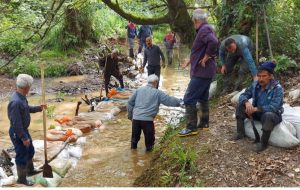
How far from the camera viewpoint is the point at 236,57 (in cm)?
775

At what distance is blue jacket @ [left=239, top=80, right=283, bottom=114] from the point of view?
510 cm

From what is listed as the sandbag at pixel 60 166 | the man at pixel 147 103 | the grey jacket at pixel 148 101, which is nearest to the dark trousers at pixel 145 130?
the man at pixel 147 103

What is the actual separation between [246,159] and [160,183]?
114cm

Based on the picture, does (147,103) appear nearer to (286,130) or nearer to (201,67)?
(201,67)

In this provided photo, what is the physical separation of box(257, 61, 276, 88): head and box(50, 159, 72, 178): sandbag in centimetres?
341

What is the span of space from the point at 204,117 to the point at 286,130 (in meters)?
1.41

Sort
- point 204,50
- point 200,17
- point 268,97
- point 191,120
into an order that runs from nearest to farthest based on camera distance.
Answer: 1. point 268,97
2. point 200,17
3. point 204,50
4. point 191,120

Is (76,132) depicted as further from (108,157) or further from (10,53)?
(10,53)

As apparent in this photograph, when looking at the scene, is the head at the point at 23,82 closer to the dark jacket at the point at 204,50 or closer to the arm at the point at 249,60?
the dark jacket at the point at 204,50

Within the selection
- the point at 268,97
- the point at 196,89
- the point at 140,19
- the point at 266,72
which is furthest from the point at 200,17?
the point at 140,19

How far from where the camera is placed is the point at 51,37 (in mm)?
17234

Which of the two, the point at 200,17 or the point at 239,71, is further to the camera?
the point at 239,71

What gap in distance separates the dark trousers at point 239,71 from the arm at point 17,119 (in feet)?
13.7

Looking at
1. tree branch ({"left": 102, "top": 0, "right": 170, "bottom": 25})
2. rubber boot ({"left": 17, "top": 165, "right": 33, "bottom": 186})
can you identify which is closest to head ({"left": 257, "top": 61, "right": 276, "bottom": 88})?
rubber boot ({"left": 17, "top": 165, "right": 33, "bottom": 186})
